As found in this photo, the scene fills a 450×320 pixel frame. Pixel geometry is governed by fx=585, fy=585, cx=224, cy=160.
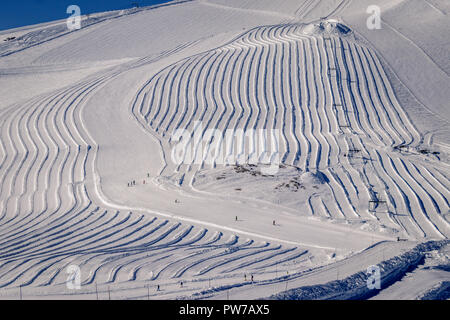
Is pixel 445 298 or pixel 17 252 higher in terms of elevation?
pixel 17 252

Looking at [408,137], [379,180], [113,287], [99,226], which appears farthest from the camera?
[408,137]

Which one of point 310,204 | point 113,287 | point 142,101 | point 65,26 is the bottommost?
point 113,287

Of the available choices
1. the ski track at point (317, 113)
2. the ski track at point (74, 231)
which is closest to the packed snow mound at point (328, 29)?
the ski track at point (317, 113)

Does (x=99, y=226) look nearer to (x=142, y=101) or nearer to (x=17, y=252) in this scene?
(x=17, y=252)

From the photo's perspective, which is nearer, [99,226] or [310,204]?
[99,226]

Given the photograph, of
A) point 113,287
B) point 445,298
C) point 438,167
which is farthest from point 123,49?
point 445,298

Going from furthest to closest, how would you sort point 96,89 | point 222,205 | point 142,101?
point 96,89 < point 142,101 < point 222,205
